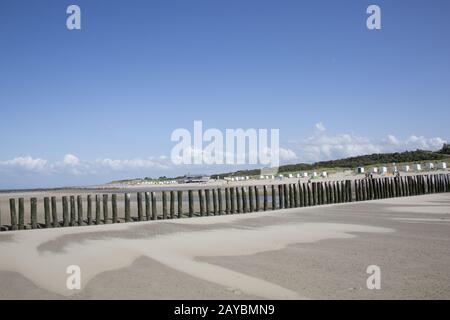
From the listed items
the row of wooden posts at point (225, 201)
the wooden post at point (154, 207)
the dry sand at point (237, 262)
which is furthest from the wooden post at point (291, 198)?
the dry sand at point (237, 262)

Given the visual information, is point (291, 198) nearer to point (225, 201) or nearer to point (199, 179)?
point (225, 201)

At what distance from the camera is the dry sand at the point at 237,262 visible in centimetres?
586

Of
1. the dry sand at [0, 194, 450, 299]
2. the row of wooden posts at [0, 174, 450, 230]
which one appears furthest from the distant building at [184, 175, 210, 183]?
the dry sand at [0, 194, 450, 299]

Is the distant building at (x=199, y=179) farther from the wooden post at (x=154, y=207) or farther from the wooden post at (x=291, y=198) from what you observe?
the wooden post at (x=154, y=207)

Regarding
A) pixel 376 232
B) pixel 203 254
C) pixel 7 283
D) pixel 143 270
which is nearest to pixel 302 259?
pixel 203 254

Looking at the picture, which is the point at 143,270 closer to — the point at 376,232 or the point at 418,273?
the point at 418,273

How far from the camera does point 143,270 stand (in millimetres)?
7207

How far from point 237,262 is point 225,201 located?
17444mm

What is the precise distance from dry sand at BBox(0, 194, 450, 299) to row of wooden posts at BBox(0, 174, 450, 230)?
3.56 m

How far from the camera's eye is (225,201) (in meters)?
25.2

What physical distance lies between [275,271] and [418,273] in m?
2.05

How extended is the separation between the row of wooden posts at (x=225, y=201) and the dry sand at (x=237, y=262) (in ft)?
11.7

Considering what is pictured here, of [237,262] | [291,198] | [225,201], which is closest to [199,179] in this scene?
[225,201]

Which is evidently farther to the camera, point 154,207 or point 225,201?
point 225,201
